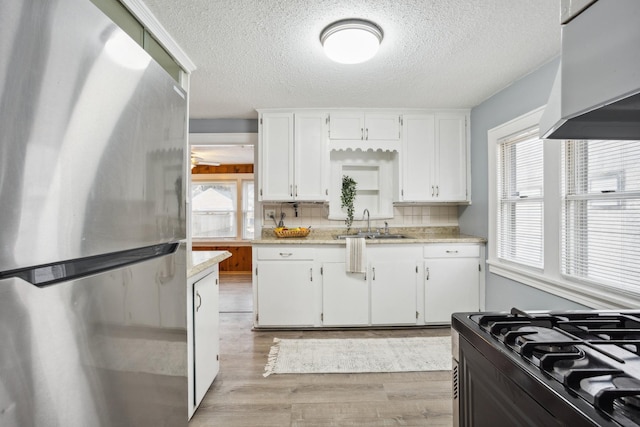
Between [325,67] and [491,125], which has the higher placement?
[325,67]

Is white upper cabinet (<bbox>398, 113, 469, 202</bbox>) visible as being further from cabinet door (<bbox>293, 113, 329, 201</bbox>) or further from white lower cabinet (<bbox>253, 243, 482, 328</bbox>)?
cabinet door (<bbox>293, 113, 329, 201</bbox>)

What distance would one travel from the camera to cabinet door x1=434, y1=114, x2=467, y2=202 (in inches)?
132

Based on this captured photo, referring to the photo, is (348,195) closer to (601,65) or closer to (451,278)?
(451,278)

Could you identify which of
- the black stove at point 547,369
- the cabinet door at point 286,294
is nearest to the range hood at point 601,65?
the black stove at point 547,369

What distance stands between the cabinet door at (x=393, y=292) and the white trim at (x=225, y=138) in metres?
2.03

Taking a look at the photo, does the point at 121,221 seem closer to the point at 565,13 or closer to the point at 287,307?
the point at 565,13

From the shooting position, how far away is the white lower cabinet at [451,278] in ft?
10.2

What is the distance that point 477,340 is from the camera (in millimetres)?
750

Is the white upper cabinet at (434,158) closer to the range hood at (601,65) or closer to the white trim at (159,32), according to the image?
the white trim at (159,32)

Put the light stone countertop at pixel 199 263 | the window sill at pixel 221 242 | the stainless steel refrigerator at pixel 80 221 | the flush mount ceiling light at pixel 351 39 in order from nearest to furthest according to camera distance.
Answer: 1. the stainless steel refrigerator at pixel 80 221
2. the light stone countertop at pixel 199 263
3. the flush mount ceiling light at pixel 351 39
4. the window sill at pixel 221 242

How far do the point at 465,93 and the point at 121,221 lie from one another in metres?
3.12

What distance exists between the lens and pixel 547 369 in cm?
56

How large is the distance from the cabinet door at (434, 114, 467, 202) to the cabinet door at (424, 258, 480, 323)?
74 cm

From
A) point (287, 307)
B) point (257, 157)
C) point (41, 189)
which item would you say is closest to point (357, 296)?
point (287, 307)
